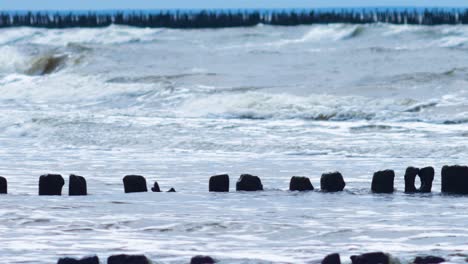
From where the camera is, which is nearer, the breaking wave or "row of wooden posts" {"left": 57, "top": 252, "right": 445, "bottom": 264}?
"row of wooden posts" {"left": 57, "top": 252, "right": 445, "bottom": 264}

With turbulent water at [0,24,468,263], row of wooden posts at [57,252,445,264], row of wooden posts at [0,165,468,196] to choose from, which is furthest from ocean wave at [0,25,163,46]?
row of wooden posts at [57,252,445,264]

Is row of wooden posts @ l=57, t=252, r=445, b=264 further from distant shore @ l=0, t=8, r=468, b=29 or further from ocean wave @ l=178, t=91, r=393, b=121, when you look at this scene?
distant shore @ l=0, t=8, r=468, b=29

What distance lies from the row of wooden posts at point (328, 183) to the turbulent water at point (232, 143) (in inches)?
3.9

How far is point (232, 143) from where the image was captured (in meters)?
14.4

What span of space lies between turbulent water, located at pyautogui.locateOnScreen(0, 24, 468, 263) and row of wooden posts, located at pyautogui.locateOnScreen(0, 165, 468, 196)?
0.10 metres

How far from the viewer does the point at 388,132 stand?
15.4 m

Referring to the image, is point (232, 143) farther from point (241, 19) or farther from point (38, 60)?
point (241, 19)

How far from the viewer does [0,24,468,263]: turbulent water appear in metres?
7.01

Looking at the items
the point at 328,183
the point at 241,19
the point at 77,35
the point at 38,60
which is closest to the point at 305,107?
the point at 328,183

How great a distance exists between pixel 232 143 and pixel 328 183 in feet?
18.2

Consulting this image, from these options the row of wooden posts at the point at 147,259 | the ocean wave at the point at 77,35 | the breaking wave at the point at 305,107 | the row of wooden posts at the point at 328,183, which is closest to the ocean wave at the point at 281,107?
the breaking wave at the point at 305,107

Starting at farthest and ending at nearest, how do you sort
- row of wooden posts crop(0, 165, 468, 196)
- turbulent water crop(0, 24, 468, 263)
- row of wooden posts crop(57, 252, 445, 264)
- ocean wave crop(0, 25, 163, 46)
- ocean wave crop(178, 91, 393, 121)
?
1. ocean wave crop(0, 25, 163, 46)
2. ocean wave crop(178, 91, 393, 121)
3. row of wooden posts crop(0, 165, 468, 196)
4. turbulent water crop(0, 24, 468, 263)
5. row of wooden posts crop(57, 252, 445, 264)

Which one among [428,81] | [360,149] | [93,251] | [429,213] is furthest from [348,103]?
[93,251]

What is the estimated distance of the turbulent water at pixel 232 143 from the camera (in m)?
7.01
